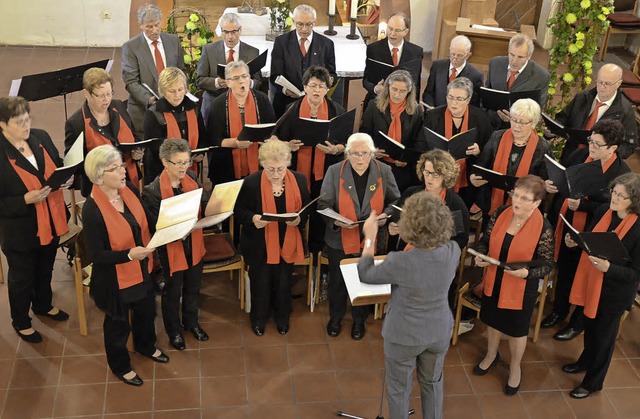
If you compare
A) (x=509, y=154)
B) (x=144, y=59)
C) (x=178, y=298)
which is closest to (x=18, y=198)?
(x=178, y=298)

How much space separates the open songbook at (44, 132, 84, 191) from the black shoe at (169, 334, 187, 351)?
1226 mm

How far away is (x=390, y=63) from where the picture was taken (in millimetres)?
6633

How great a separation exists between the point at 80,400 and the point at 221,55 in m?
3.00

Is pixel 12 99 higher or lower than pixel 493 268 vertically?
higher

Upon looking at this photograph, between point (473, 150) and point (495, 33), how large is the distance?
3507 millimetres

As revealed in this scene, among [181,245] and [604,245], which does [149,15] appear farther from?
[604,245]

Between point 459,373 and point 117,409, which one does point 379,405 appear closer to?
point 459,373

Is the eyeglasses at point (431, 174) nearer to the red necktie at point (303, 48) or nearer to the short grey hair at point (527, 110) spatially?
the short grey hair at point (527, 110)

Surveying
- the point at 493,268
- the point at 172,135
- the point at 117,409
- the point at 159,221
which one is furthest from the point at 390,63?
the point at 117,409

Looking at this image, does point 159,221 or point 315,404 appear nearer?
point 159,221

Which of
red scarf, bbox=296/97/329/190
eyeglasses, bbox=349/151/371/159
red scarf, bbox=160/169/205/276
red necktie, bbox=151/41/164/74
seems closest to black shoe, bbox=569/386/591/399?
eyeglasses, bbox=349/151/371/159

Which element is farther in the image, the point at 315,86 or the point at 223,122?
the point at 223,122

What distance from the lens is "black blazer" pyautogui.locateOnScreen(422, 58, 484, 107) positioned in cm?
621

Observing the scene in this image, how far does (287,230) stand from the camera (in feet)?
16.6
